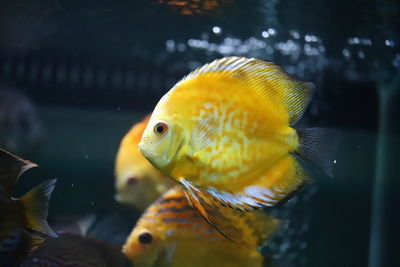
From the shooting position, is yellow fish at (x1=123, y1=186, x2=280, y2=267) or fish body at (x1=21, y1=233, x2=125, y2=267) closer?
fish body at (x1=21, y1=233, x2=125, y2=267)

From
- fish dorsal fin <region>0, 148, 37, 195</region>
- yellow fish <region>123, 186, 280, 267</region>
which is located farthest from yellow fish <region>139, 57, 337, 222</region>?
fish dorsal fin <region>0, 148, 37, 195</region>

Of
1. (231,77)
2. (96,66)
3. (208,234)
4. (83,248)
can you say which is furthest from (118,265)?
(96,66)

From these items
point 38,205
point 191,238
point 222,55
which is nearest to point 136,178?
point 191,238

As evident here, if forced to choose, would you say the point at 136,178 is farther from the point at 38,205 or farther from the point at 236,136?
the point at 236,136

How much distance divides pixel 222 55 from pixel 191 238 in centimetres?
213

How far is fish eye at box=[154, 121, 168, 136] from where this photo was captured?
0.93 m

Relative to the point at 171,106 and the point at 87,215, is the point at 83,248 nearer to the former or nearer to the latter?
the point at 87,215

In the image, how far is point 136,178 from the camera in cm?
206

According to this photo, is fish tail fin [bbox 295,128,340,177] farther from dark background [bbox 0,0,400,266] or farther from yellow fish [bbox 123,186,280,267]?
dark background [bbox 0,0,400,266]

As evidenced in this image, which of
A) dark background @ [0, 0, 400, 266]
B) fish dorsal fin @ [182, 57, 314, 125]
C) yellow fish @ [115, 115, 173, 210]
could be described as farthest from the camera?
dark background @ [0, 0, 400, 266]

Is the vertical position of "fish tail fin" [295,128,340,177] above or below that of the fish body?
above

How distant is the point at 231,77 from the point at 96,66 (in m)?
2.49

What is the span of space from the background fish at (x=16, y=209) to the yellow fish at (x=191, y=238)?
40 cm

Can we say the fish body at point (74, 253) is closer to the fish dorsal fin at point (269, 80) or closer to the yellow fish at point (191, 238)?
the yellow fish at point (191, 238)
